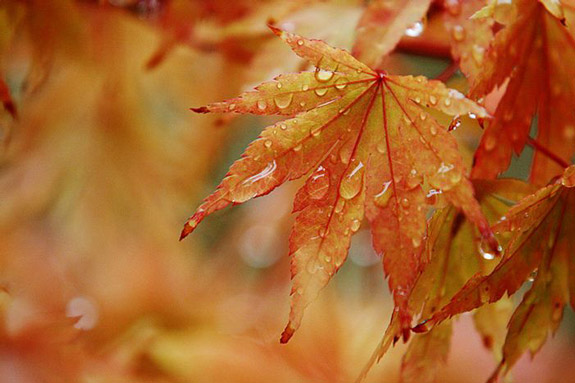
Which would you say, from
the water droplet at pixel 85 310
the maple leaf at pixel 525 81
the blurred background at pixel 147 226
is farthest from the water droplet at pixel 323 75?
the water droplet at pixel 85 310

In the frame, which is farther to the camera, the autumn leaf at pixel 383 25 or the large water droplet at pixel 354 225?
the autumn leaf at pixel 383 25

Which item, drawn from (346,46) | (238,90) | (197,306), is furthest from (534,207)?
(197,306)

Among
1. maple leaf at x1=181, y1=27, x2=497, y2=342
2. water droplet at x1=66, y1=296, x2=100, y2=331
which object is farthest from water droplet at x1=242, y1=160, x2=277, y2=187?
water droplet at x1=66, y1=296, x2=100, y2=331

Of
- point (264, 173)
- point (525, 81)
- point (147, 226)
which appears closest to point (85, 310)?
point (147, 226)

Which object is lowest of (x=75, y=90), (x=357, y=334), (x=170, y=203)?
(x=357, y=334)

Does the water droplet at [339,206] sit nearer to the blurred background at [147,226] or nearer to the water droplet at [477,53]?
the water droplet at [477,53]

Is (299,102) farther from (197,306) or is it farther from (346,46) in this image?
(197,306)
